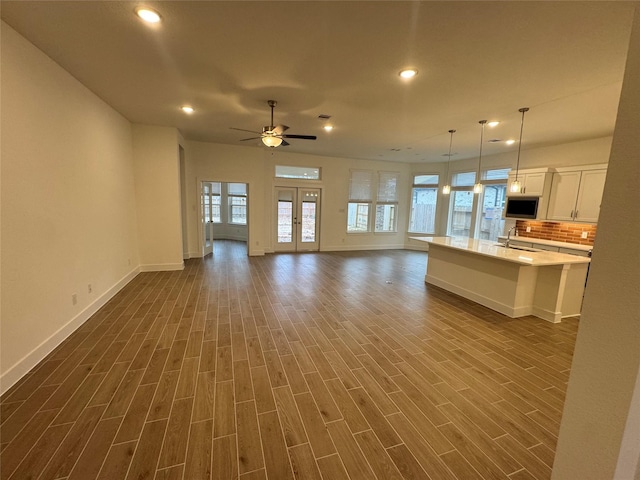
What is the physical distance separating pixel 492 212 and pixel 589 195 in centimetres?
241

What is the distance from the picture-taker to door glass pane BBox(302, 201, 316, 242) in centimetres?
881

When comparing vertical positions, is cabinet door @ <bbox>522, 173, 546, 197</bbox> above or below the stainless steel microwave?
above

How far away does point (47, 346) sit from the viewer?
2.77 meters

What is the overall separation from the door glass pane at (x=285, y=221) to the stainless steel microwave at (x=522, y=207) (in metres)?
5.67

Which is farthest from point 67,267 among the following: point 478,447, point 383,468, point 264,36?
point 478,447

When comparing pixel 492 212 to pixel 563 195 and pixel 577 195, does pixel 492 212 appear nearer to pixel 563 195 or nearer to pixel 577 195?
pixel 563 195

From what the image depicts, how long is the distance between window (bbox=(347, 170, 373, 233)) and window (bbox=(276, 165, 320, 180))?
123cm

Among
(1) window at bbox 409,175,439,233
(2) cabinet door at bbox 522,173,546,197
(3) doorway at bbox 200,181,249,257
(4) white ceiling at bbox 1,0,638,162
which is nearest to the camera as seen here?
(4) white ceiling at bbox 1,0,638,162

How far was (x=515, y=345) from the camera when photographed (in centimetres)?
323

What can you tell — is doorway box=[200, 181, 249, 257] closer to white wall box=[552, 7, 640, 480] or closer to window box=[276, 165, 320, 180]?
window box=[276, 165, 320, 180]

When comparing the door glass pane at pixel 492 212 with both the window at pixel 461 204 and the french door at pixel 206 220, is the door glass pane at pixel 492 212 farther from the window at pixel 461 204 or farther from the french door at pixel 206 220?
the french door at pixel 206 220

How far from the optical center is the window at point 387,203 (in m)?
9.57

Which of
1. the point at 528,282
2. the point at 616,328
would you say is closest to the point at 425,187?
the point at 528,282

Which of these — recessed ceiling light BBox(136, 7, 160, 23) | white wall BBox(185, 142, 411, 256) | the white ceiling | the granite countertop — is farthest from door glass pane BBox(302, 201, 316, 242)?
recessed ceiling light BBox(136, 7, 160, 23)
